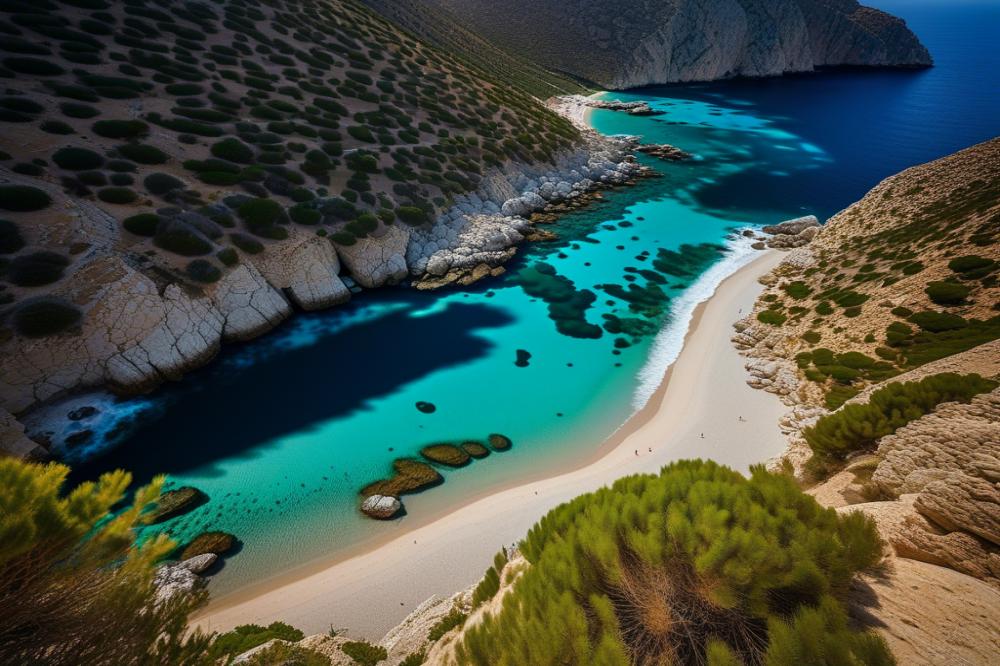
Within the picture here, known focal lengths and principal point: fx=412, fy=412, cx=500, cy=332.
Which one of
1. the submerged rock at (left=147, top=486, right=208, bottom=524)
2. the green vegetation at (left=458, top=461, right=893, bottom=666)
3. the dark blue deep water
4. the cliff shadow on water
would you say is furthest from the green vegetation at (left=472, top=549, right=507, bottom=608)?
the dark blue deep water

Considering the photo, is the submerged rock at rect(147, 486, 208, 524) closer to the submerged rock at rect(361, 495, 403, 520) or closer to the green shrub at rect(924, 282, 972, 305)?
the submerged rock at rect(361, 495, 403, 520)

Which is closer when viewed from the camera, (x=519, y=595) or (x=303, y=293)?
(x=519, y=595)

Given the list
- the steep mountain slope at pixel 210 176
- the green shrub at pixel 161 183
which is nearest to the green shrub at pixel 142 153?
the steep mountain slope at pixel 210 176

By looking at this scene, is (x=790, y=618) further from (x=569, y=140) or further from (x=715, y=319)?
(x=569, y=140)

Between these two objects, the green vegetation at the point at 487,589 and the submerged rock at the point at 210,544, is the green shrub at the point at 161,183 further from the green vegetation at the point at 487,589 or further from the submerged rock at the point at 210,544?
the green vegetation at the point at 487,589

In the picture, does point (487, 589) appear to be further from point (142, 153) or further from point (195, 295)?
point (142, 153)

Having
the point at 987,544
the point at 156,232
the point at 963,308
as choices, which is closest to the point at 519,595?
the point at 987,544
